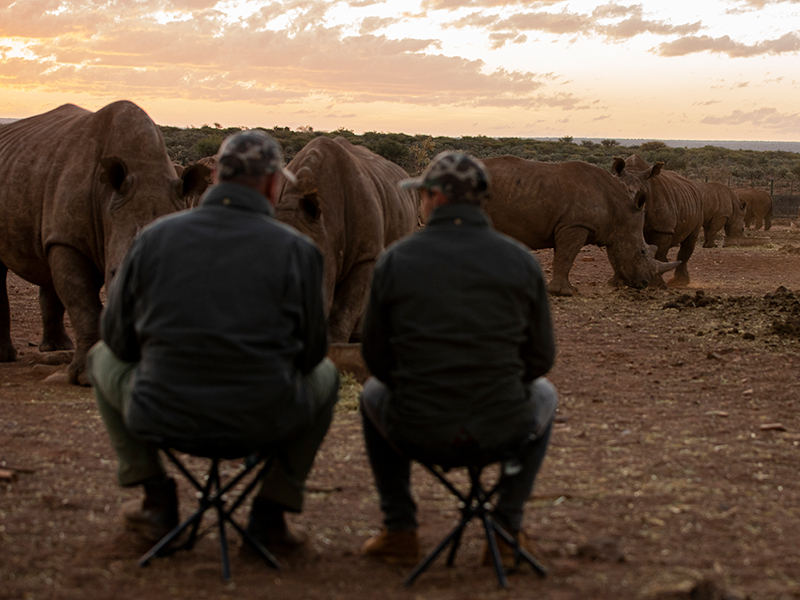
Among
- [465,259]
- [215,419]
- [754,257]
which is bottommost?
[754,257]

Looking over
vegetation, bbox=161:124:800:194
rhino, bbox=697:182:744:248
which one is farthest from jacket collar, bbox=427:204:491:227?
vegetation, bbox=161:124:800:194

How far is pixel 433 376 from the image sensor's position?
10.4 feet

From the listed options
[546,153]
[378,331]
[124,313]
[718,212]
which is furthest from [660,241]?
[546,153]

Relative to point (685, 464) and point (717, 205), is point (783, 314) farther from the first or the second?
point (717, 205)

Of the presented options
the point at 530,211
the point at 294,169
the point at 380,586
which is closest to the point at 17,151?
the point at 294,169

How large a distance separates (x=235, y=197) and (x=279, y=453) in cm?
98

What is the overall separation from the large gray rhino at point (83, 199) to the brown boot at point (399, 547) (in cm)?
351

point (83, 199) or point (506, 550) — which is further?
point (83, 199)

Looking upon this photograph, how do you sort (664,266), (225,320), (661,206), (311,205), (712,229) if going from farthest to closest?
(712,229)
(661,206)
(664,266)
(311,205)
(225,320)

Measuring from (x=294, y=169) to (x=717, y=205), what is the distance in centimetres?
1904

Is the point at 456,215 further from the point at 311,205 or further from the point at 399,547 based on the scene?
the point at 311,205

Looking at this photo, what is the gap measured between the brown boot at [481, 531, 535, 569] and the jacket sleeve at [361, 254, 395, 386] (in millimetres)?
771

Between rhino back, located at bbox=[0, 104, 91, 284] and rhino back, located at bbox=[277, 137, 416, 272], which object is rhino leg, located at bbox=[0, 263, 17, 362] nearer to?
rhino back, located at bbox=[0, 104, 91, 284]

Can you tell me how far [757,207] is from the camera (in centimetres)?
3275
